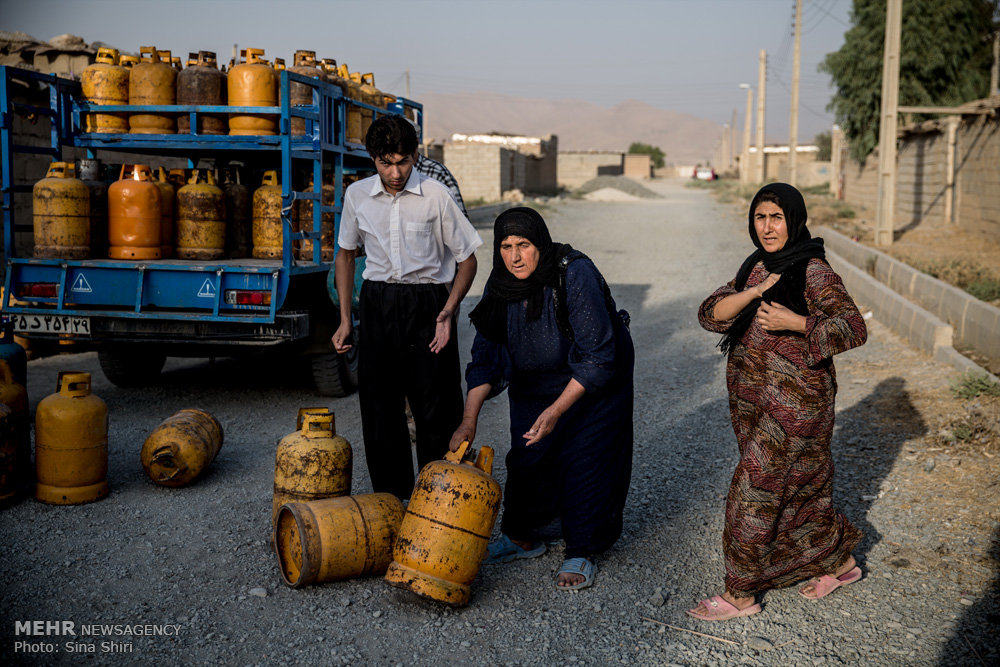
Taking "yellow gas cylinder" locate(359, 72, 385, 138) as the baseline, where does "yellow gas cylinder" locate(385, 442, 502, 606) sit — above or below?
below

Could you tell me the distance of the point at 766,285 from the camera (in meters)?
3.19

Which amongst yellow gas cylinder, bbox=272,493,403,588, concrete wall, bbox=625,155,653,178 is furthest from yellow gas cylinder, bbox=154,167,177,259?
concrete wall, bbox=625,155,653,178

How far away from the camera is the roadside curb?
6.98 meters

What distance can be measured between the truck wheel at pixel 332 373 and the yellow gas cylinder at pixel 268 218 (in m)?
0.86

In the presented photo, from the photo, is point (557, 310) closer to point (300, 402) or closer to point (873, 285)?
point (300, 402)

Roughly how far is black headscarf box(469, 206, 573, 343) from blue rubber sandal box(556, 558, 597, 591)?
0.97m

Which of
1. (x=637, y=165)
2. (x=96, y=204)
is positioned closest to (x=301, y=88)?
(x=96, y=204)

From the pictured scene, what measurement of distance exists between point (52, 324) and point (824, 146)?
63.6 m

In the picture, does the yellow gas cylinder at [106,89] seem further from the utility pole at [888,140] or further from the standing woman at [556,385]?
the utility pole at [888,140]

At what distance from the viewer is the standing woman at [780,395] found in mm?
3135

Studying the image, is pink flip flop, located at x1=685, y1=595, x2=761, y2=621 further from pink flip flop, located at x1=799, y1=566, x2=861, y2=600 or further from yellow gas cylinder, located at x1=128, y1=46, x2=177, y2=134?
yellow gas cylinder, located at x1=128, y1=46, x2=177, y2=134

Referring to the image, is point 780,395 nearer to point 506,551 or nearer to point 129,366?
point 506,551

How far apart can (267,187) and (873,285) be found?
7077 mm

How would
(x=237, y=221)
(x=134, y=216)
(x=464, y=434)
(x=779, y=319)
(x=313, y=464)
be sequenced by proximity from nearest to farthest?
(x=779, y=319) → (x=464, y=434) → (x=313, y=464) → (x=134, y=216) → (x=237, y=221)
